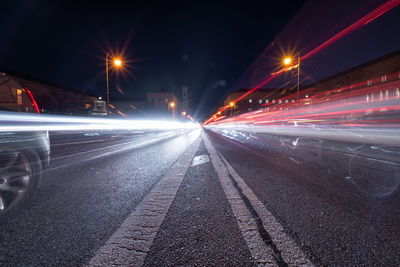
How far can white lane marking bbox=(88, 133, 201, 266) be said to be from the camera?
1.17 m

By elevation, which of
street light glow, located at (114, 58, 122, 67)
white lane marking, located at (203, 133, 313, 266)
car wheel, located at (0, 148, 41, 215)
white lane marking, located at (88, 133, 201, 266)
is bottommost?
white lane marking, located at (203, 133, 313, 266)

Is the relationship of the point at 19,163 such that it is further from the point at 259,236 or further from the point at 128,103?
the point at 128,103

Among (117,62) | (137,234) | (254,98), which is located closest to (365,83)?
(117,62)

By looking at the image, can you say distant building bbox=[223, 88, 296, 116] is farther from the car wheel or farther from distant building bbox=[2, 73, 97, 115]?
the car wheel

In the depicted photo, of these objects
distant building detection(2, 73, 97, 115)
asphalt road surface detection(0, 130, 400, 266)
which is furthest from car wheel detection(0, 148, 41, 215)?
distant building detection(2, 73, 97, 115)

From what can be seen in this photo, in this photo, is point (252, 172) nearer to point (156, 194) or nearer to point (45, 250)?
point (156, 194)

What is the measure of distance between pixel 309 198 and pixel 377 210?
68cm

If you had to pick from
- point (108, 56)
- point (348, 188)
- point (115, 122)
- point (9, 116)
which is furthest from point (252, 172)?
point (115, 122)

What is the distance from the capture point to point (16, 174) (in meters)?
2.30

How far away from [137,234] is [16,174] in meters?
2.26

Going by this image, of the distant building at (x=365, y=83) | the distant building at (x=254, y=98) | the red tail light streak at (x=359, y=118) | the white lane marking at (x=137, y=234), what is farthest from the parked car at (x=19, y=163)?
the distant building at (x=254, y=98)

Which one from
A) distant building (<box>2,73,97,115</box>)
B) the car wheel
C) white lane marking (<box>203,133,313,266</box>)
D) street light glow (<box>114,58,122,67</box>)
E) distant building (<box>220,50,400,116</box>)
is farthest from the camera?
distant building (<box>2,73,97,115</box>)

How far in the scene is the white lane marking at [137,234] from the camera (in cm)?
117

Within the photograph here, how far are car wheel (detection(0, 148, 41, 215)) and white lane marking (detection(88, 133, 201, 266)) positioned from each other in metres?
1.67
